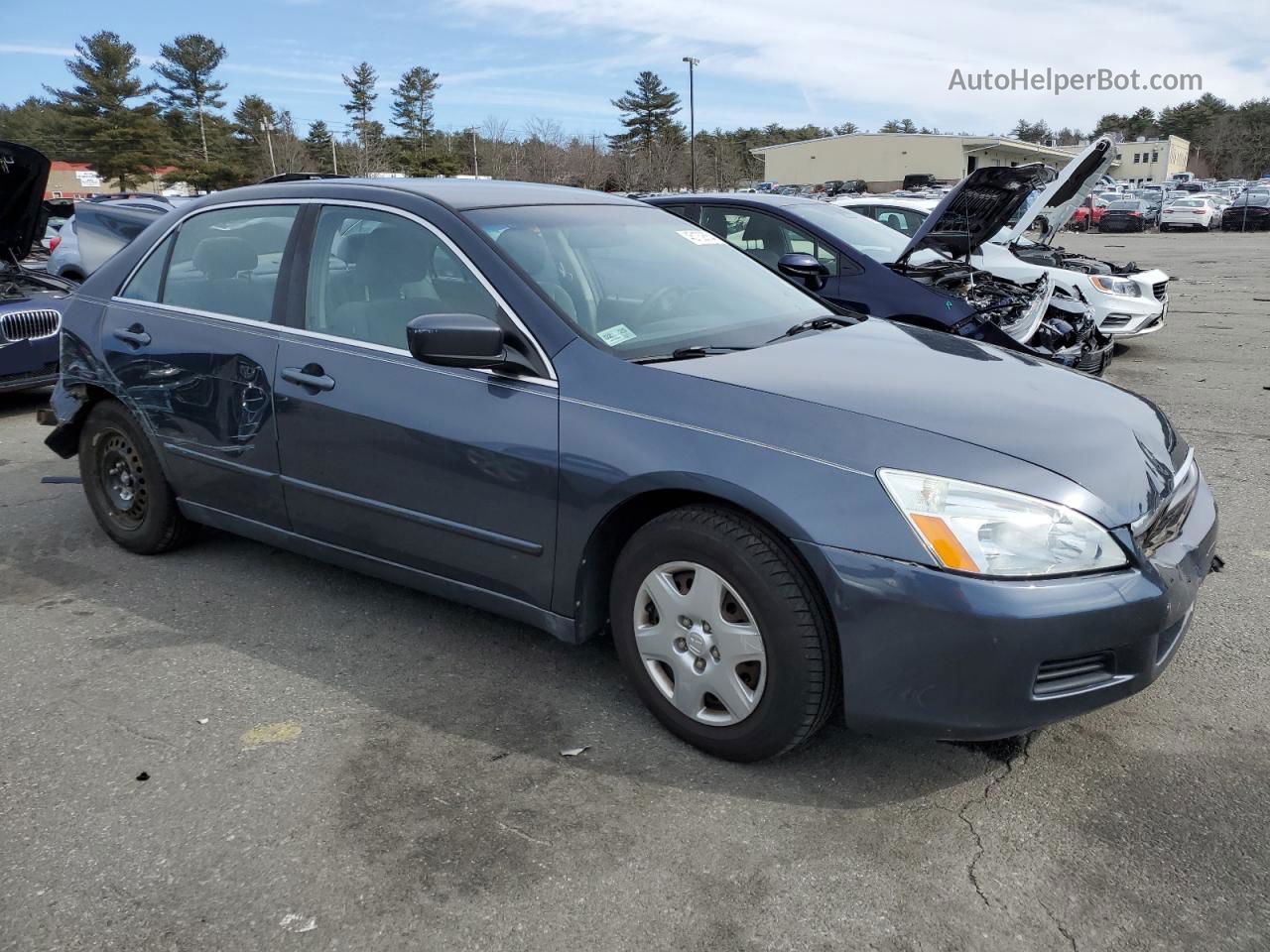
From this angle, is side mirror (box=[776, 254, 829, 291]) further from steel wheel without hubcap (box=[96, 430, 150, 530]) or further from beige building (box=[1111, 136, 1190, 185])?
beige building (box=[1111, 136, 1190, 185])

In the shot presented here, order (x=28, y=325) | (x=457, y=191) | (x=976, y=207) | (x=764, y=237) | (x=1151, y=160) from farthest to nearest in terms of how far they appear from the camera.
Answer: (x=1151, y=160)
(x=976, y=207)
(x=28, y=325)
(x=764, y=237)
(x=457, y=191)

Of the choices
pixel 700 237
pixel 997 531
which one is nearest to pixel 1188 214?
pixel 700 237

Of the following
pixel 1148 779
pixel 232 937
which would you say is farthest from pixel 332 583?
pixel 1148 779

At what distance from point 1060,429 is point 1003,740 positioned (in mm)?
943

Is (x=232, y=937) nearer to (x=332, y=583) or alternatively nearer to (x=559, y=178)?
(x=332, y=583)

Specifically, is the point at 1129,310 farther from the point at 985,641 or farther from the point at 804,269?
the point at 985,641

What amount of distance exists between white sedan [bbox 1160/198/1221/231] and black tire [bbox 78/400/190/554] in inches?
1625

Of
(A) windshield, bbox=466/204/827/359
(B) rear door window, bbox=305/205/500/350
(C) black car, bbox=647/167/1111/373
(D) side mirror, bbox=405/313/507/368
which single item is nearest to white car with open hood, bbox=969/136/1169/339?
(C) black car, bbox=647/167/1111/373

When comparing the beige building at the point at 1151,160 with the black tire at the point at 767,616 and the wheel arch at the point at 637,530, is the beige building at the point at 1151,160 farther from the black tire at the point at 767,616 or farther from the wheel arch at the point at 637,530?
the black tire at the point at 767,616

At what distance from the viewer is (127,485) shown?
4461 mm

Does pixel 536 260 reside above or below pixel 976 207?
below

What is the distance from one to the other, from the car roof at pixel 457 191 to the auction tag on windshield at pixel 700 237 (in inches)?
10.9

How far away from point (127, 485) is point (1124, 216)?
4142cm

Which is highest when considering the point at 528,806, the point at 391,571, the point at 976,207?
the point at 976,207
